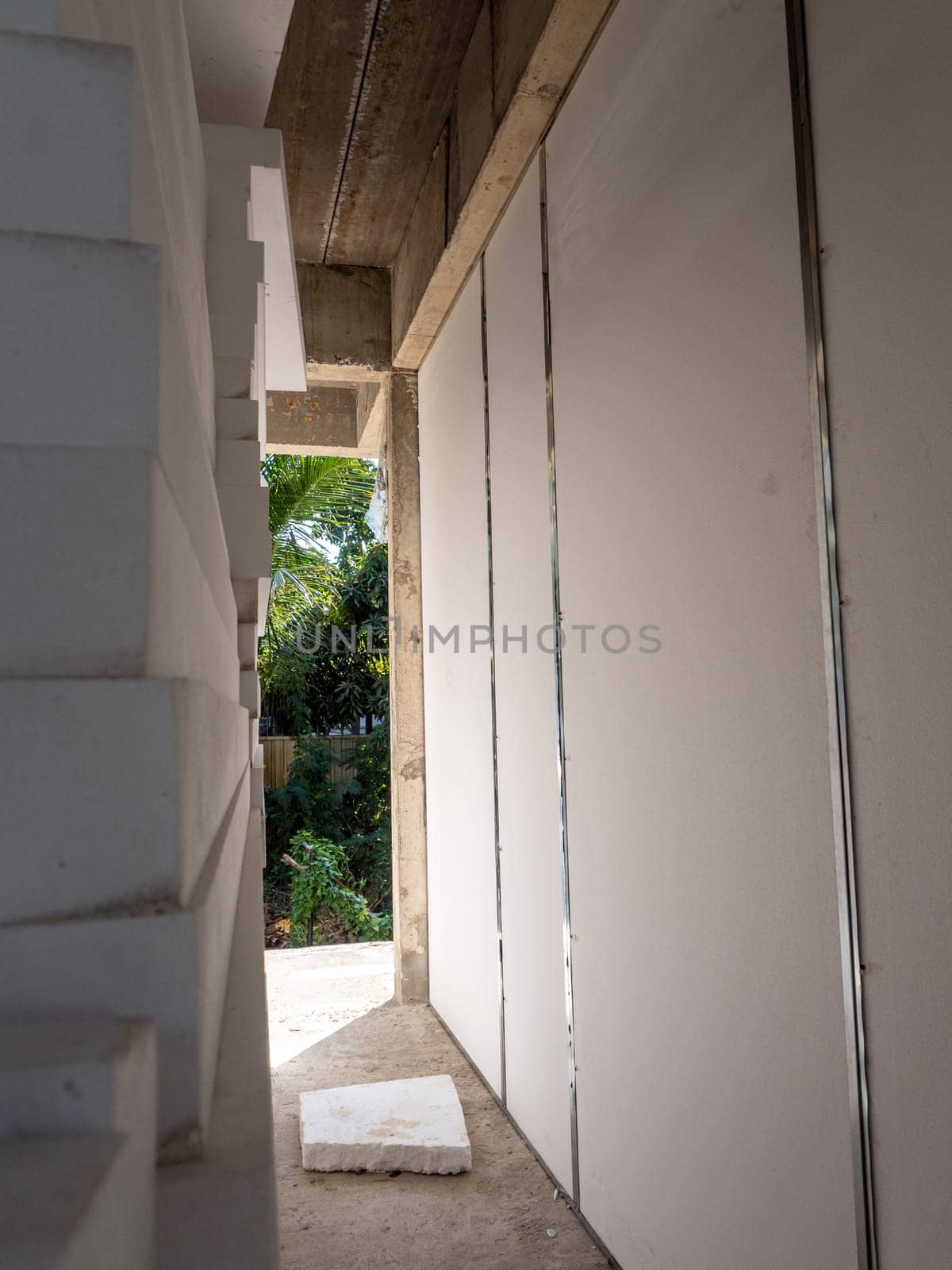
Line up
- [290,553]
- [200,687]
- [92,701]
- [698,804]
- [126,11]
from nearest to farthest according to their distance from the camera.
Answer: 1. [92,701]
2. [200,687]
3. [126,11]
4. [698,804]
5. [290,553]

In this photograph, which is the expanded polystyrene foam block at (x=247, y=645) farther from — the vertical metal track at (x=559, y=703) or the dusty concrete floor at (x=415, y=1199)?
the dusty concrete floor at (x=415, y=1199)

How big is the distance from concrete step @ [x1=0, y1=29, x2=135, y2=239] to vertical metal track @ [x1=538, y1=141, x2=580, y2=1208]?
273 centimetres

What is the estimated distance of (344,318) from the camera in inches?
227

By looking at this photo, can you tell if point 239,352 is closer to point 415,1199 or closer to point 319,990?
point 415,1199

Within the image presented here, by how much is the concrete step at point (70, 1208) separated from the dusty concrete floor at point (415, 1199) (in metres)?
2.97

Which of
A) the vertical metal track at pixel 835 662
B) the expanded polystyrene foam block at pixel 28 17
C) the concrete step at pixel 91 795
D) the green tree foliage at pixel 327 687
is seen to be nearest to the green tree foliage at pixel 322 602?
the green tree foliage at pixel 327 687

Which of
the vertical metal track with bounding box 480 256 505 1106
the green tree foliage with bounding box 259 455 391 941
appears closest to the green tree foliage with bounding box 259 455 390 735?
the green tree foliage with bounding box 259 455 391 941

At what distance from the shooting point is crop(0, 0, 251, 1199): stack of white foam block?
455 mm

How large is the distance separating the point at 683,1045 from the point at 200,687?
6.86 ft

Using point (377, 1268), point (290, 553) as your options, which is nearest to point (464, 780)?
point (377, 1268)

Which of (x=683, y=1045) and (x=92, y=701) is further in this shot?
(x=683, y=1045)

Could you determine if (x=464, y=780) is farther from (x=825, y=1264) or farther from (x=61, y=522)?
(x=61, y=522)

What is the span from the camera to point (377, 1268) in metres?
2.90

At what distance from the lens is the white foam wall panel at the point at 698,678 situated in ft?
6.12
